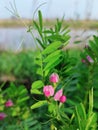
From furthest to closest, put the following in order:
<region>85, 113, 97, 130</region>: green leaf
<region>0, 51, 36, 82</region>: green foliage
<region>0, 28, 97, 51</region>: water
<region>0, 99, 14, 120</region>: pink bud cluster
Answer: <region>0, 51, 36, 82</region>: green foliage
<region>0, 28, 97, 51</region>: water
<region>0, 99, 14, 120</region>: pink bud cluster
<region>85, 113, 97, 130</region>: green leaf

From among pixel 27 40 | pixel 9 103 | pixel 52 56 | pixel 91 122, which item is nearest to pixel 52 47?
pixel 52 56

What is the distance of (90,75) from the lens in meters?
1.36

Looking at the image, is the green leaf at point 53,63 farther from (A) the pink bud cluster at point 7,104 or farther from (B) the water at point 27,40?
(A) the pink bud cluster at point 7,104

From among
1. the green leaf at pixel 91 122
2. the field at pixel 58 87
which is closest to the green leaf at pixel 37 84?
the field at pixel 58 87

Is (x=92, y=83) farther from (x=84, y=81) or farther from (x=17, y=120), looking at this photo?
(x=17, y=120)

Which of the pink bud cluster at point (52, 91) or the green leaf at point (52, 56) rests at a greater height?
the green leaf at point (52, 56)

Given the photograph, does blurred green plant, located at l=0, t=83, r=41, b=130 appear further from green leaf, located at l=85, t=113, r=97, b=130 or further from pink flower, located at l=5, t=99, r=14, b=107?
green leaf, located at l=85, t=113, r=97, b=130

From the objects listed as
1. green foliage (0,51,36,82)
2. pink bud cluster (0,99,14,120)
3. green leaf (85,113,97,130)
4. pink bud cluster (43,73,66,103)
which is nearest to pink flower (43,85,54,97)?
pink bud cluster (43,73,66,103)

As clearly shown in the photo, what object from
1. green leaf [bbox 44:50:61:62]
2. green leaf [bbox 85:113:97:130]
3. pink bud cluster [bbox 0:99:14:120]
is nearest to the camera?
green leaf [bbox 85:113:97:130]

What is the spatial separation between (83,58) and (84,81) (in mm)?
68

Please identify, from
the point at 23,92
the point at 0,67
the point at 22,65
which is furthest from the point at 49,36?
the point at 0,67

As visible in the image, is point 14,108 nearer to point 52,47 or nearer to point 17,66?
point 52,47

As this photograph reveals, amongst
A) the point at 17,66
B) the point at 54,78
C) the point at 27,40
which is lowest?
the point at 54,78

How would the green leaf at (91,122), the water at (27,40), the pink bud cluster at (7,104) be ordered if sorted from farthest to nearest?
the water at (27,40)
the pink bud cluster at (7,104)
the green leaf at (91,122)
